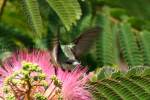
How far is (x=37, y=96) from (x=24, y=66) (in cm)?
16

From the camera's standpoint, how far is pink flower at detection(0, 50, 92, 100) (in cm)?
295

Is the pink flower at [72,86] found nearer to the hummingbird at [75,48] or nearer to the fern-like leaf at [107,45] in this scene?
the hummingbird at [75,48]

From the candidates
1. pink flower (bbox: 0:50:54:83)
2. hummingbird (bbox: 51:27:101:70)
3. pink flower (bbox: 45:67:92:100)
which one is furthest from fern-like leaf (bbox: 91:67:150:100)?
hummingbird (bbox: 51:27:101:70)

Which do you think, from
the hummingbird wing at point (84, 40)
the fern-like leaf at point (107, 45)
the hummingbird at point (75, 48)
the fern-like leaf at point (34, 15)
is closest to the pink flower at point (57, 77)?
the fern-like leaf at point (34, 15)

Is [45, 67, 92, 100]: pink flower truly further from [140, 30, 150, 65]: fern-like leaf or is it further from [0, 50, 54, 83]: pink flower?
[140, 30, 150, 65]: fern-like leaf

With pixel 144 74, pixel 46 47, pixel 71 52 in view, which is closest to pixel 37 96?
pixel 144 74

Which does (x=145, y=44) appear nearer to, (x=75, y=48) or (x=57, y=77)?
(x=75, y=48)

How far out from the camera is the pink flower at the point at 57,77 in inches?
116

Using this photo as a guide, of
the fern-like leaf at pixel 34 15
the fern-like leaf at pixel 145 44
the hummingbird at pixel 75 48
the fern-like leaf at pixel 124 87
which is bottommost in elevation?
the fern-like leaf at pixel 145 44

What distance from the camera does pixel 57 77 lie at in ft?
9.85

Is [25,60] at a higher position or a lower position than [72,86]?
higher

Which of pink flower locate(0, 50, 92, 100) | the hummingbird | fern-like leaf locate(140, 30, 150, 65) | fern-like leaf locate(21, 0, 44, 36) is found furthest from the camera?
fern-like leaf locate(140, 30, 150, 65)

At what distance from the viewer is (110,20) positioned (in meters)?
5.02

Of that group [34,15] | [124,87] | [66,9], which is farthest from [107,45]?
[124,87]
